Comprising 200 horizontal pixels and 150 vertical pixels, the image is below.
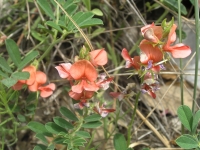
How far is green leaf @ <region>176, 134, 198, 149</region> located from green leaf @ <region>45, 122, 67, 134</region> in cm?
42

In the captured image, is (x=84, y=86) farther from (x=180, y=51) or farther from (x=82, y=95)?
(x=180, y=51)

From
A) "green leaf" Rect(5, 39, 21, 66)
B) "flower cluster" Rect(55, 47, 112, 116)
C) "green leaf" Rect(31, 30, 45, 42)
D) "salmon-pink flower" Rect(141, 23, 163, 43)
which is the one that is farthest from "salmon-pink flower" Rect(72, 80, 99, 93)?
"green leaf" Rect(31, 30, 45, 42)

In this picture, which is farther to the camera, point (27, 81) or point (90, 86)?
point (27, 81)

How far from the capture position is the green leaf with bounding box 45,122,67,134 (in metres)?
1.28

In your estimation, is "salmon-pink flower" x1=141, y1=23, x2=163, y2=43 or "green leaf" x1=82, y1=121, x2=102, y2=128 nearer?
"salmon-pink flower" x1=141, y1=23, x2=163, y2=43

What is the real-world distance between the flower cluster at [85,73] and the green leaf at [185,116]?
0.84 feet

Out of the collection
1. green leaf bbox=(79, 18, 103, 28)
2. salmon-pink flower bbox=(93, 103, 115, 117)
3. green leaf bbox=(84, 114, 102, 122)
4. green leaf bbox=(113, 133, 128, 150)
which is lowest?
green leaf bbox=(113, 133, 128, 150)

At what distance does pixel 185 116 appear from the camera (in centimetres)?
121

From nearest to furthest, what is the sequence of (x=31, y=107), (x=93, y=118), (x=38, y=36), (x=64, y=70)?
A: (x=64, y=70)
(x=93, y=118)
(x=31, y=107)
(x=38, y=36)

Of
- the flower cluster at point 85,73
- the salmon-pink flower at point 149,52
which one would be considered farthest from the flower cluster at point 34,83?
the salmon-pink flower at point 149,52

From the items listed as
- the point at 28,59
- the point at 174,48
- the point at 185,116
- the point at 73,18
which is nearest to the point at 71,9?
the point at 73,18

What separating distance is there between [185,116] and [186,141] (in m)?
0.09

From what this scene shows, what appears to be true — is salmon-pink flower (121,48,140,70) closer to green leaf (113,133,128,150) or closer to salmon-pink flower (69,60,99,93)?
salmon-pink flower (69,60,99,93)

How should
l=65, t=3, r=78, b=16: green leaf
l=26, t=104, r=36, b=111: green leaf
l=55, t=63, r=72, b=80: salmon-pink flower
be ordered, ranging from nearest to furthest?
l=55, t=63, r=72, b=80: salmon-pink flower, l=65, t=3, r=78, b=16: green leaf, l=26, t=104, r=36, b=111: green leaf
